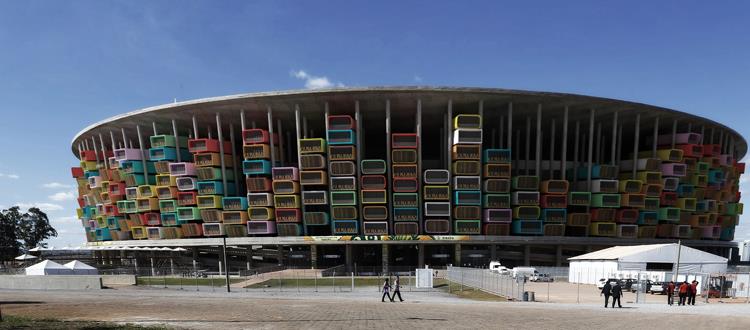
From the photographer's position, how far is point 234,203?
216 ft

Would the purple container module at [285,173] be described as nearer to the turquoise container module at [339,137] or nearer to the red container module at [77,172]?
the turquoise container module at [339,137]

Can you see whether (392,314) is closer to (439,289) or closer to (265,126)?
(439,289)

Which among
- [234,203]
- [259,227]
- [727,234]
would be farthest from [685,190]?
[234,203]

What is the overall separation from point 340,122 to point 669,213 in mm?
54102

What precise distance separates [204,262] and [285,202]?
21051 mm

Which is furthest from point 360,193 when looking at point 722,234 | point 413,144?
point 722,234

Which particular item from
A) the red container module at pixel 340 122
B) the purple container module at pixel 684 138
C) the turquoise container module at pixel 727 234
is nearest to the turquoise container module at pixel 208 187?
the red container module at pixel 340 122

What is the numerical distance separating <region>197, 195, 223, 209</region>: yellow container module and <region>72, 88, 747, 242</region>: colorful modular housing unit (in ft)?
0.50

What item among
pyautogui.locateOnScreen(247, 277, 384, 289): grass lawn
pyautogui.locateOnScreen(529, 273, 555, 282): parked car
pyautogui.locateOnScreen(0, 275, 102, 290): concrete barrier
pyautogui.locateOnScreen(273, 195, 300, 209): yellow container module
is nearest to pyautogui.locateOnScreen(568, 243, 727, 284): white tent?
pyautogui.locateOnScreen(529, 273, 555, 282): parked car

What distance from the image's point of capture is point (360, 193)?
207 feet

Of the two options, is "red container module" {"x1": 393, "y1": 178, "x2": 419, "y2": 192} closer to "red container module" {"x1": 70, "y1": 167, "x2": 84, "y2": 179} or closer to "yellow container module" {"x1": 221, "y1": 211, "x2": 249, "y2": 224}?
"yellow container module" {"x1": 221, "y1": 211, "x2": 249, "y2": 224}

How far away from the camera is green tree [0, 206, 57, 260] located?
103 m

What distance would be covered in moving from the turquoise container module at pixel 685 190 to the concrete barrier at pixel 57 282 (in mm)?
81782

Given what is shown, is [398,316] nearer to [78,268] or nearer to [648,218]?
[78,268]
